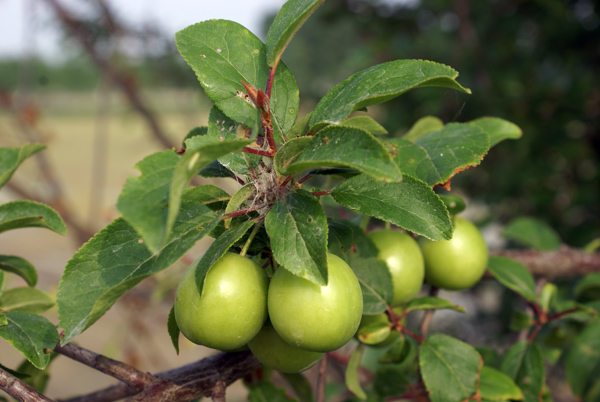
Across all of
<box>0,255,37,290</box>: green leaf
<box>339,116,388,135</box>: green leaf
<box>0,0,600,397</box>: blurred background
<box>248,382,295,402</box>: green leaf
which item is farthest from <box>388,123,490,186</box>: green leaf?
<box>0,0,600,397</box>: blurred background

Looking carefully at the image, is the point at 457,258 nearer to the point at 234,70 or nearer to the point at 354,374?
the point at 354,374

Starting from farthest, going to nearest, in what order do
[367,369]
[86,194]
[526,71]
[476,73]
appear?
[86,194] < [526,71] < [476,73] < [367,369]

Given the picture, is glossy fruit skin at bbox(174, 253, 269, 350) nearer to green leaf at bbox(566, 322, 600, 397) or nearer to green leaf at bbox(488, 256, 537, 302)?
green leaf at bbox(488, 256, 537, 302)

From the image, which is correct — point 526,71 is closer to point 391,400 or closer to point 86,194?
point 391,400

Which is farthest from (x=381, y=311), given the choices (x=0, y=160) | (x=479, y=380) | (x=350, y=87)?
(x=0, y=160)

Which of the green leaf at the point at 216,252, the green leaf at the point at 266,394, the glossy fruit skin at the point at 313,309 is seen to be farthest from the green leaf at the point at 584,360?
the green leaf at the point at 216,252

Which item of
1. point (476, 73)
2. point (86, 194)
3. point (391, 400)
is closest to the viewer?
point (391, 400)

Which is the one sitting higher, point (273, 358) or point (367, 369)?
point (273, 358)
